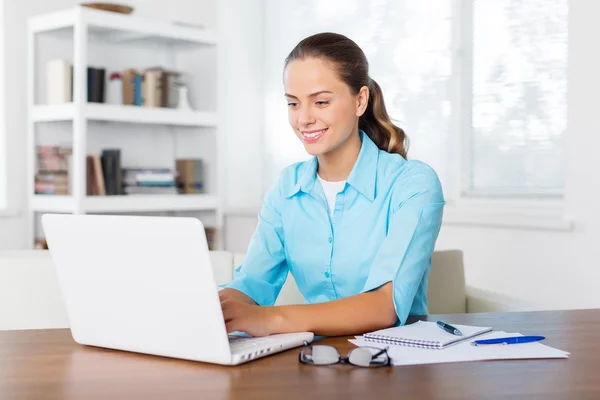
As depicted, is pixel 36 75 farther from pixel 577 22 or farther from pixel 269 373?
pixel 269 373

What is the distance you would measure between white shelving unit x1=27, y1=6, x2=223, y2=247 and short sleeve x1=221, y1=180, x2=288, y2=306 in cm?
253

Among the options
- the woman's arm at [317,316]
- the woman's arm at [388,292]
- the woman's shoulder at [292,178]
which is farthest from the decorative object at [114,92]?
the woman's arm at [317,316]

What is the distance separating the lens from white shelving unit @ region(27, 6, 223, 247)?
14.4 feet

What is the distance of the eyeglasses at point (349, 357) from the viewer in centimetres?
124

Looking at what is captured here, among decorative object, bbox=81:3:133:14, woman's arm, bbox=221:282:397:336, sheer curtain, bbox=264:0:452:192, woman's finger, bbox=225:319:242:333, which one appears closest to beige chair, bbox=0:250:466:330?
woman's arm, bbox=221:282:397:336

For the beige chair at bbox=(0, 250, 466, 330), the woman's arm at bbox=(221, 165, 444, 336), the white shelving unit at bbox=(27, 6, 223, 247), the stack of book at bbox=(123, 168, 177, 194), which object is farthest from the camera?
the stack of book at bbox=(123, 168, 177, 194)

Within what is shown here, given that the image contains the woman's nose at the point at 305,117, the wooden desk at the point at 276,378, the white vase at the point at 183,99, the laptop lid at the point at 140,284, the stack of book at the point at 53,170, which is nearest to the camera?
the wooden desk at the point at 276,378

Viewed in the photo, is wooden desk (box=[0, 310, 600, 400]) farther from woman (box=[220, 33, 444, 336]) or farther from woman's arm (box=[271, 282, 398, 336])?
woman (box=[220, 33, 444, 336])

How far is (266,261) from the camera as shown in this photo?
79.2 inches

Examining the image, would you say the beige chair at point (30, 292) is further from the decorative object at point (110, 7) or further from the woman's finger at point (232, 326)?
the decorative object at point (110, 7)

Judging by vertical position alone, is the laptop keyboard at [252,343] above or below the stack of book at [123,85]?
below

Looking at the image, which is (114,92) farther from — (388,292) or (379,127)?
(388,292)

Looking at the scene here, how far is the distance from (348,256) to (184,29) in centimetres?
325

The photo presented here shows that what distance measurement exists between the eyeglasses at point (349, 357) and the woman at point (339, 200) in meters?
0.44
